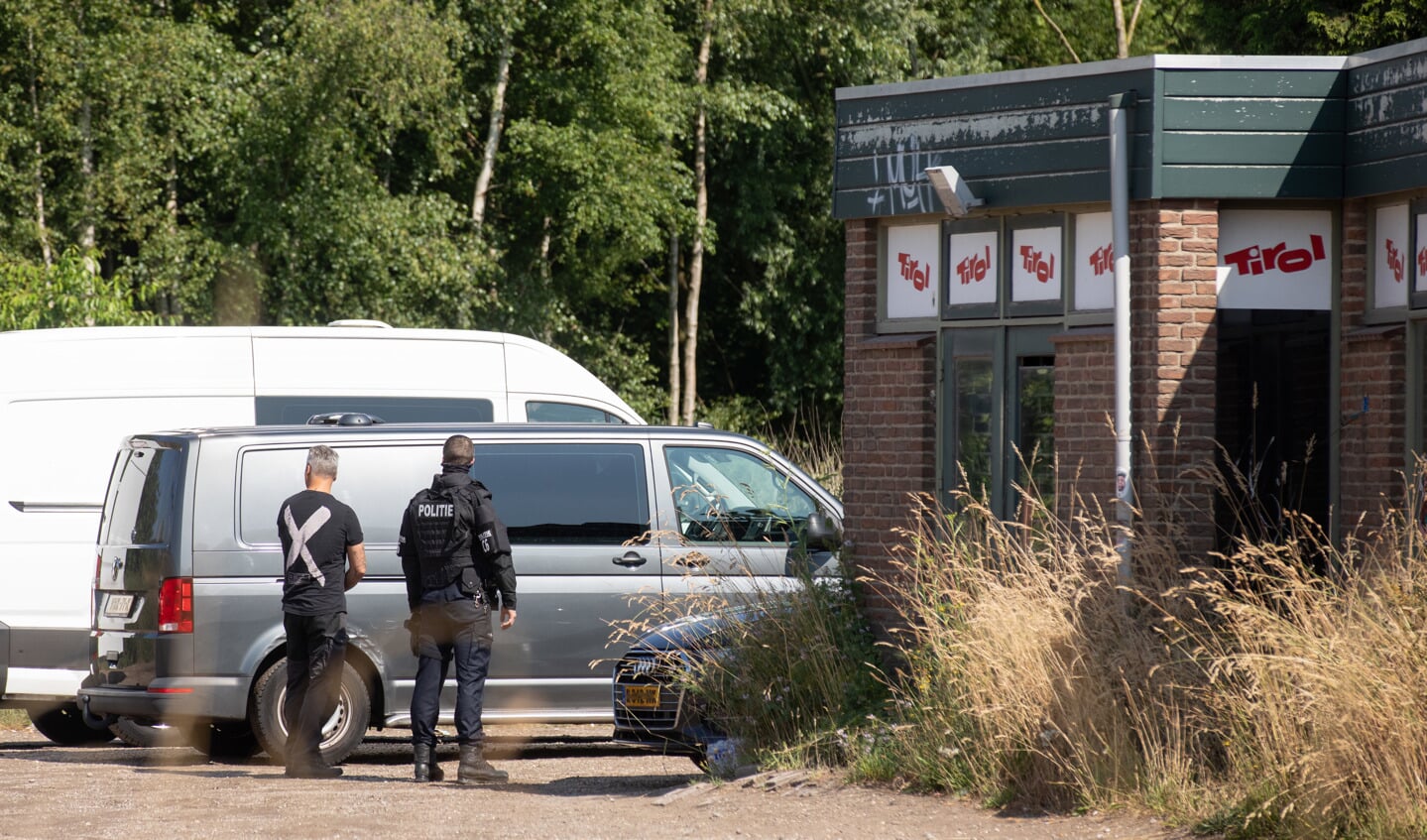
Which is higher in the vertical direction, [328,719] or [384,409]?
[384,409]

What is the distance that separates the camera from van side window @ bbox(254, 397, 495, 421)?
42.6 feet

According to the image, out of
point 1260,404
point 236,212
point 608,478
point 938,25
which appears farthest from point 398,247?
point 1260,404

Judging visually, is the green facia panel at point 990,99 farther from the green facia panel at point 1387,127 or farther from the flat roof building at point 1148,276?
the green facia panel at point 1387,127

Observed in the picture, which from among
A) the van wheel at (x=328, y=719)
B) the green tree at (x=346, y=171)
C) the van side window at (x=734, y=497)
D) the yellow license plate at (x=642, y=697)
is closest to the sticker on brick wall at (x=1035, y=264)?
the van side window at (x=734, y=497)

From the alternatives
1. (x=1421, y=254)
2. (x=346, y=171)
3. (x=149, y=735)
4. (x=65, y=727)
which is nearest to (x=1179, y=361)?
(x=1421, y=254)

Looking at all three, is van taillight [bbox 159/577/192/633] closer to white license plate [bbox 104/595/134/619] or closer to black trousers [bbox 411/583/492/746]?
white license plate [bbox 104/595/134/619]

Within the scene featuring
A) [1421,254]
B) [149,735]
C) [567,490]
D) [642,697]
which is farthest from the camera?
[149,735]

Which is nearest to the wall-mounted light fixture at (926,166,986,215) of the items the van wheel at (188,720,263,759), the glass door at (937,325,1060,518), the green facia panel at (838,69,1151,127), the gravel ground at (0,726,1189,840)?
the green facia panel at (838,69,1151,127)

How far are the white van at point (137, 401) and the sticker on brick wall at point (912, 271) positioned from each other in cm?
324

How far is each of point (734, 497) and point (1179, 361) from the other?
11.2 ft

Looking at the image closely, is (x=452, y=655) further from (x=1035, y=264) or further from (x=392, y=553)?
(x=1035, y=264)

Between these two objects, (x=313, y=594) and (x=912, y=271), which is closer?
(x=313, y=594)

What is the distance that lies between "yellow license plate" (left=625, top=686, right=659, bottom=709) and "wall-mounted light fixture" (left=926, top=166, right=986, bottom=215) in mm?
3141

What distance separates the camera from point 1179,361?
31.5 ft
